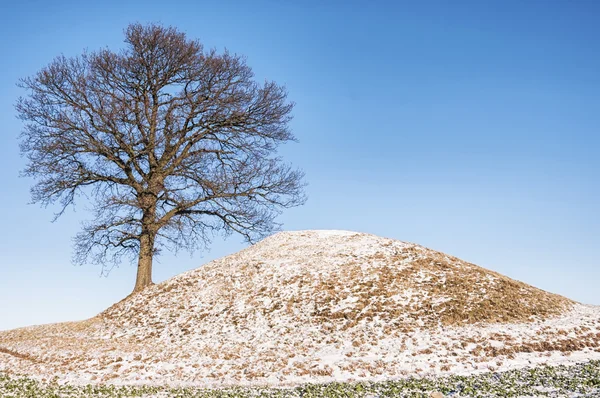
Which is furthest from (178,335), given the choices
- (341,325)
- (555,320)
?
(555,320)

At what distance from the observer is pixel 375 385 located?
14188 mm

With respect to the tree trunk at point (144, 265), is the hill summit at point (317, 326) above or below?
below

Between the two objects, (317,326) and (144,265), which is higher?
(144,265)

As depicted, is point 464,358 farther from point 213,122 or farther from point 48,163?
point 48,163

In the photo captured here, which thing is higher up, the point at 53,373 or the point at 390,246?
the point at 390,246

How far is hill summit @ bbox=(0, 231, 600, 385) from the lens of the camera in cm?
1661

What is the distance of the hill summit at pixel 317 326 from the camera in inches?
654

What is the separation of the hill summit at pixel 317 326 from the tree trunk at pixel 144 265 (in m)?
0.91

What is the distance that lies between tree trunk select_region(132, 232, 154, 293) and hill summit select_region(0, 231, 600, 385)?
3.00 ft

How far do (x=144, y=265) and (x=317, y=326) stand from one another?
1179cm

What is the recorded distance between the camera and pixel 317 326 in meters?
19.5

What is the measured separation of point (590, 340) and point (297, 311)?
35.4 feet

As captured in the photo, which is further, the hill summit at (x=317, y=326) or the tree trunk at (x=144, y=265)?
the tree trunk at (x=144, y=265)

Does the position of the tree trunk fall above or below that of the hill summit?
above
